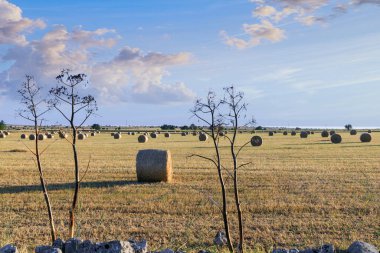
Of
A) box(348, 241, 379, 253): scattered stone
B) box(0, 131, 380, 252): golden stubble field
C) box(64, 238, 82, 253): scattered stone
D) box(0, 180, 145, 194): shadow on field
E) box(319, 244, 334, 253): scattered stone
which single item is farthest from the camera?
box(0, 180, 145, 194): shadow on field

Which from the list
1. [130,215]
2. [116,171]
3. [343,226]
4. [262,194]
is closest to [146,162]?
[116,171]

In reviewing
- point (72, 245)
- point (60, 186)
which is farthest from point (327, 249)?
point (60, 186)

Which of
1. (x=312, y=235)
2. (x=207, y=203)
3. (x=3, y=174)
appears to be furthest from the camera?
(x=3, y=174)

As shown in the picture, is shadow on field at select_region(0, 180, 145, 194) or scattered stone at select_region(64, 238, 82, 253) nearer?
scattered stone at select_region(64, 238, 82, 253)

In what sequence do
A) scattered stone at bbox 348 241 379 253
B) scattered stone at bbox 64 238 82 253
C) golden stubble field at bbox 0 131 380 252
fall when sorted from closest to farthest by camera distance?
scattered stone at bbox 64 238 82 253, scattered stone at bbox 348 241 379 253, golden stubble field at bbox 0 131 380 252

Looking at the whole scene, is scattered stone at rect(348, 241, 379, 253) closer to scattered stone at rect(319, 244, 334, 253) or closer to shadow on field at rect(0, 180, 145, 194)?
scattered stone at rect(319, 244, 334, 253)

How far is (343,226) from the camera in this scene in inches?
497

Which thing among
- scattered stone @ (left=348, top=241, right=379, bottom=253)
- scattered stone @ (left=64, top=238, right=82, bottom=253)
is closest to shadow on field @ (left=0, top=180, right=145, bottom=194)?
scattered stone @ (left=64, top=238, right=82, bottom=253)

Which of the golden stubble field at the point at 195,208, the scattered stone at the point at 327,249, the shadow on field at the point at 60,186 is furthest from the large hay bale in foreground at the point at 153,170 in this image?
the scattered stone at the point at 327,249

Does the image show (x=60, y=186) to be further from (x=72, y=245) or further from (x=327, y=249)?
(x=327, y=249)

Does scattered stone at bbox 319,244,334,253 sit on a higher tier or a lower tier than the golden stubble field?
higher

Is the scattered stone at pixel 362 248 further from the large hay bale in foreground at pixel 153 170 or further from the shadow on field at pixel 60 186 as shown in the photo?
the large hay bale in foreground at pixel 153 170

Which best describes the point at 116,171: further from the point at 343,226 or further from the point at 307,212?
the point at 343,226

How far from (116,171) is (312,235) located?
15.4 metres
